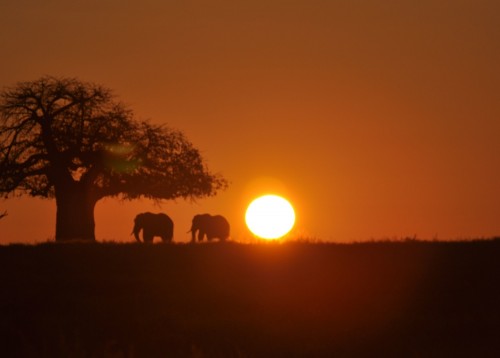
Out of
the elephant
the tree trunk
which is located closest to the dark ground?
the tree trunk

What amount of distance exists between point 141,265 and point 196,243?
3.11 m

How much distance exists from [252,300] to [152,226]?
908 inches

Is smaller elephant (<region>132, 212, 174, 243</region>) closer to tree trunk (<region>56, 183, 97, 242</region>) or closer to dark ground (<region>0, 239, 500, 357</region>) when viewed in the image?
tree trunk (<region>56, 183, 97, 242</region>)

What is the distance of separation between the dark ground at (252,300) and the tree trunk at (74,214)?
13.7 metres

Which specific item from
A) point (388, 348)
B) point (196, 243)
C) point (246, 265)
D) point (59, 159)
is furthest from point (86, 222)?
point (388, 348)

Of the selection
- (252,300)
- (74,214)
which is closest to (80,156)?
(74,214)

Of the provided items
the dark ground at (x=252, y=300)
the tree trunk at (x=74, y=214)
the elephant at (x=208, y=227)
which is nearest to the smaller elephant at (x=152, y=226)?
the elephant at (x=208, y=227)

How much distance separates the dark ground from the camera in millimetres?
18625

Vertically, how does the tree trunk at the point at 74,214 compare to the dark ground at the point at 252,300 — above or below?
above

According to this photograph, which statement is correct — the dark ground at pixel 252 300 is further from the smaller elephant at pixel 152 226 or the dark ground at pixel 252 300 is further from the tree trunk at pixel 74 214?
the smaller elephant at pixel 152 226

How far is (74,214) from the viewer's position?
40719mm

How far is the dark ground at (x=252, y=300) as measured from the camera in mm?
18625

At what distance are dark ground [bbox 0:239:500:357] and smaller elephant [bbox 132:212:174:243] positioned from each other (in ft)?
59.0

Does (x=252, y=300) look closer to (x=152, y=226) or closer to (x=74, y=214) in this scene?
(x=74, y=214)
